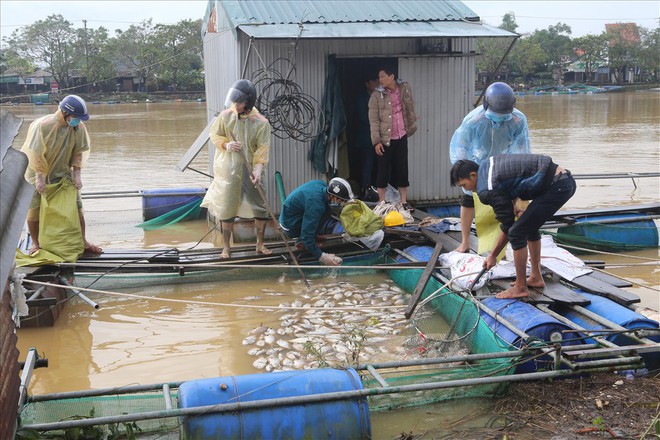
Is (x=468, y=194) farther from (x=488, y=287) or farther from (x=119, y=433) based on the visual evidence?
(x=119, y=433)

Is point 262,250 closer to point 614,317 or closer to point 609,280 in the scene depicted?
point 609,280

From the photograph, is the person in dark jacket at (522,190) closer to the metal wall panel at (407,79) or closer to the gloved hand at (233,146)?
the gloved hand at (233,146)

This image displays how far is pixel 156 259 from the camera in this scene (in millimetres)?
8367

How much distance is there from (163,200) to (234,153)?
4.02 m

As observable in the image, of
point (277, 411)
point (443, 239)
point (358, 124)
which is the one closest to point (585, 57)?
point (358, 124)

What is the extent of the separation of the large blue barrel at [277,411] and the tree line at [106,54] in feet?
170

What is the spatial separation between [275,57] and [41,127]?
3.18 metres

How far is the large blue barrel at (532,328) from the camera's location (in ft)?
17.5

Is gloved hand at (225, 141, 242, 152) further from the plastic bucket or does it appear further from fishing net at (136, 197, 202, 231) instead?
fishing net at (136, 197, 202, 231)

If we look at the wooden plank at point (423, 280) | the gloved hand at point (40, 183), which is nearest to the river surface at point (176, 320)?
the wooden plank at point (423, 280)

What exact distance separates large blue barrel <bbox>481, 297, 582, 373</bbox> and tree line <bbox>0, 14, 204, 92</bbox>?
51160 mm

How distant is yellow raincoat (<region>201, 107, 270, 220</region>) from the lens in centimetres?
858

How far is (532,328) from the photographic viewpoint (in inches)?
217

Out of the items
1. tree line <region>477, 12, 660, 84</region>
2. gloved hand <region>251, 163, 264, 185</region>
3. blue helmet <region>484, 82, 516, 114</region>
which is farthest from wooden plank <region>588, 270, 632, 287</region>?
tree line <region>477, 12, 660, 84</region>
